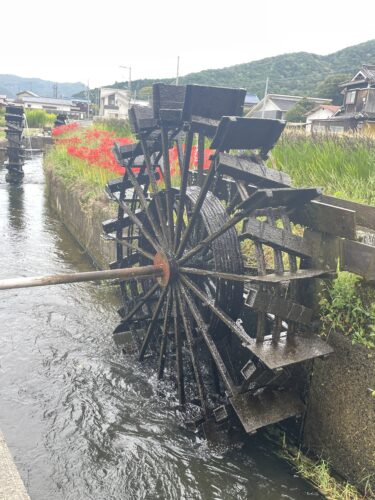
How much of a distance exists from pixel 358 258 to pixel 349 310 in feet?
1.31

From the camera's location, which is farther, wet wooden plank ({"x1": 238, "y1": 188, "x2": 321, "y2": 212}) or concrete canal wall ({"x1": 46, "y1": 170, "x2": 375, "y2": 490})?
wet wooden plank ({"x1": 238, "y1": 188, "x2": 321, "y2": 212})

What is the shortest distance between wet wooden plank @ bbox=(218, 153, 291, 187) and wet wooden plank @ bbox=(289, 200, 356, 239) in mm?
438

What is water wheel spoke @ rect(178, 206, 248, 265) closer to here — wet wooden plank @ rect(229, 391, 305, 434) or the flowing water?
wet wooden plank @ rect(229, 391, 305, 434)

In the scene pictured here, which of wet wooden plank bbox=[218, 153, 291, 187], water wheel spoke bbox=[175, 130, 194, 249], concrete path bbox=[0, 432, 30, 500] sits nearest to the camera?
concrete path bbox=[0, 432, 30, 500]

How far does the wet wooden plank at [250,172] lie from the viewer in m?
4.29

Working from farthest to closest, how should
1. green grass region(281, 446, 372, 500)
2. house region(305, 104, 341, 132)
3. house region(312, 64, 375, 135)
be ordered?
1. house region(305, 104, 341, 132)
2. house region(312, 64, 375, 135)
3. green grass region(281, 446, 372, 500)

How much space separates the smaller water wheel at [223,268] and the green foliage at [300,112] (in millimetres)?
42868

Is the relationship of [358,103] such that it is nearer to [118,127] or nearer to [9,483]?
[118,127]

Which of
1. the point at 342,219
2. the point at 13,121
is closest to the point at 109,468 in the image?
the point at 342,219

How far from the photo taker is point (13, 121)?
1897cm

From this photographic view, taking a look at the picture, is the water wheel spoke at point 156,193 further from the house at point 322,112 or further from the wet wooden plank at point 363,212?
the house at point 322,112

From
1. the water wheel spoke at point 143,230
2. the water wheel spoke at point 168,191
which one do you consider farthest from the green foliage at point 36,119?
the water wheel spoke at point 168,191

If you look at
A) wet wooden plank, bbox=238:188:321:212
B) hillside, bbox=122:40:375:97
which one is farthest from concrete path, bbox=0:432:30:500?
hillside, bbox=122:40:375:97

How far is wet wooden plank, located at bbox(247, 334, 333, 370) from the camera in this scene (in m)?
3.49
